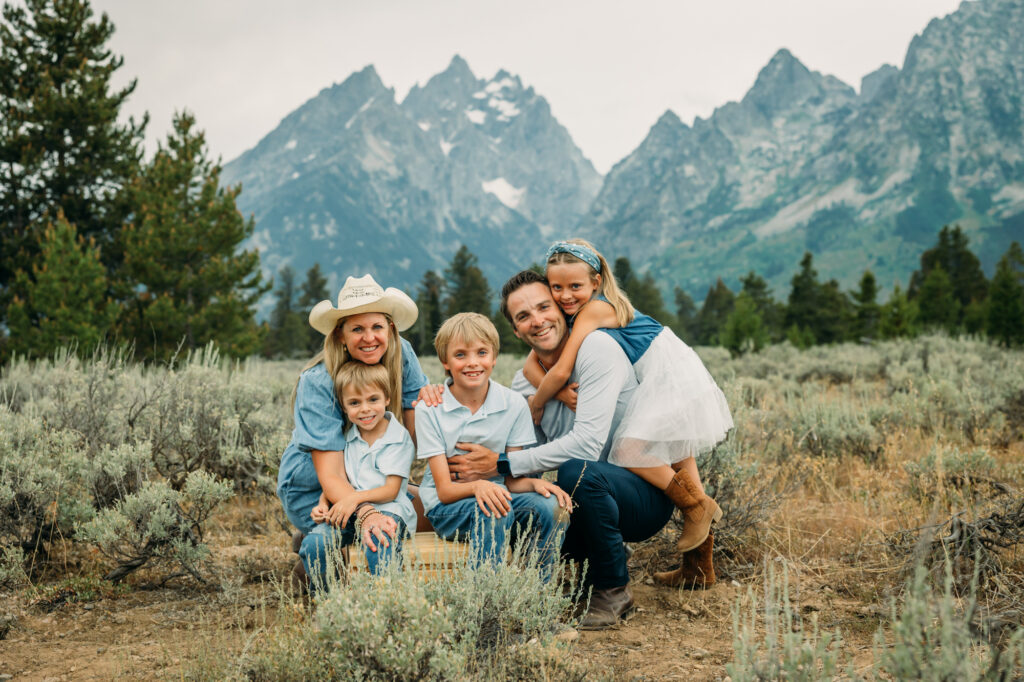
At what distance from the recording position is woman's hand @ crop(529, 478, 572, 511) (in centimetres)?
307

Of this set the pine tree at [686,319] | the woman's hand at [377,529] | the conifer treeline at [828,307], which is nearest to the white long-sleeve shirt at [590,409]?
the woman's hand at [377,529]

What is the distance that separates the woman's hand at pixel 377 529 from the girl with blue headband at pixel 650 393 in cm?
103

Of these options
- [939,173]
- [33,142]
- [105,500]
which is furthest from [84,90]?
[939,173]

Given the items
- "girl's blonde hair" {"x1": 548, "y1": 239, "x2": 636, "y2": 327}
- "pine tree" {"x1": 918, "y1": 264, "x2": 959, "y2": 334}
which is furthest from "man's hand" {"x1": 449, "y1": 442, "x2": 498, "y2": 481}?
"pine tree" {"x1": 918, "y1": 264, "x2": 959, "y2": 334}

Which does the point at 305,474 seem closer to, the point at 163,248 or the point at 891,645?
the point at 891,645

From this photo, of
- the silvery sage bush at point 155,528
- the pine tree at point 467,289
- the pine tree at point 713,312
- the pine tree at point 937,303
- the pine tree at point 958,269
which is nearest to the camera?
the silvery sage bush at point 155,528

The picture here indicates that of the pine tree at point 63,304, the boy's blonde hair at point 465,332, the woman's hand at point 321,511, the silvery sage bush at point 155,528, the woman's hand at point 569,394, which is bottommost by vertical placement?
the silvery sage bush at point 155,528

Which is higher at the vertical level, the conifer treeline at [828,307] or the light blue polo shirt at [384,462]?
the conifer treeline at [828,307]

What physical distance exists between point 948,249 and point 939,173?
185 metres

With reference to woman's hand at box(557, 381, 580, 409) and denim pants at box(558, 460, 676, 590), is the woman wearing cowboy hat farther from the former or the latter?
denim pants at box(558, 460, 676, 590)

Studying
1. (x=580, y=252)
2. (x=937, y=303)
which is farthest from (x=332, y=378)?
(x=937, y=303)

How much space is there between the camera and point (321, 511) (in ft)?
10.3

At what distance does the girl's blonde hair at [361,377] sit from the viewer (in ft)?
10.7

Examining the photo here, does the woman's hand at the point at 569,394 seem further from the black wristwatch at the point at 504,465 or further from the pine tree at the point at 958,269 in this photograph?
the pine tree at the point at 958,269
